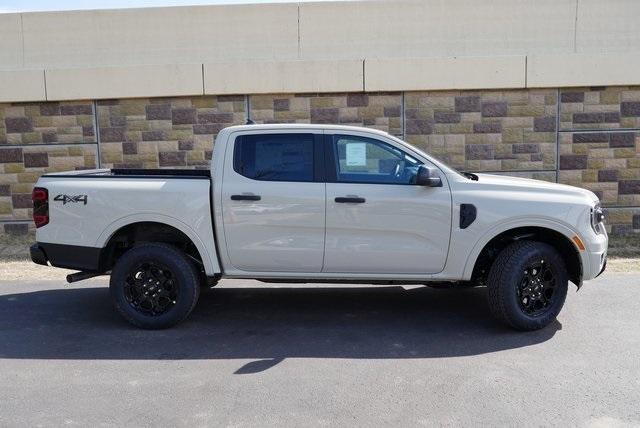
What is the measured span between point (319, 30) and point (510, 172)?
3816 mm

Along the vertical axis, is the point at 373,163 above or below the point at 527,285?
above

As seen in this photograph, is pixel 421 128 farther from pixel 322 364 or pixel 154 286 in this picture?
pixel 322 364

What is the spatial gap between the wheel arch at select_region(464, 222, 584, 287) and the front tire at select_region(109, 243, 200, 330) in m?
2.59

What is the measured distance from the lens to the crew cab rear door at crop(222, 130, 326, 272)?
5.69m

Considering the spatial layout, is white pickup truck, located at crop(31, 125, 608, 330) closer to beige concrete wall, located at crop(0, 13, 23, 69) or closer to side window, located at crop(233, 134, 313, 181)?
side window, located at crop(233, 134, 313, 181)

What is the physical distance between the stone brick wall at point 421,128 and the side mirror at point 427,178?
4489 millimetres

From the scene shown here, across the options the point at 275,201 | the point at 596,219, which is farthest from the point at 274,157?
the point at 596,219

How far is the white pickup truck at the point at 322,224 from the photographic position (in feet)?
18.4

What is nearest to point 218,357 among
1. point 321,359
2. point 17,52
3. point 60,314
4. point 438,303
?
point 321,359

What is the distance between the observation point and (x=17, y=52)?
10156mm

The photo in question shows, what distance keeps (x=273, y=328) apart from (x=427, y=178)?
2.02 meters

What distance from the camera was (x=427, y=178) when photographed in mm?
5488

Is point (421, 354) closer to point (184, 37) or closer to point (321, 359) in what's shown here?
point (321, 359)

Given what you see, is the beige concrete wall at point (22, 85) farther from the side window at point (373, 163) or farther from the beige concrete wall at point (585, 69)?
the beige concrete wall at point (585, 69)
